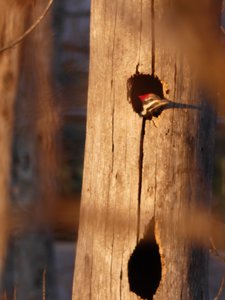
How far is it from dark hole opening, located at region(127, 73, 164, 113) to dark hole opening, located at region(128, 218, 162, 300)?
0.46 m

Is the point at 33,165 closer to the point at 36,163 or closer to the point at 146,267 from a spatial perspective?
the point at 36,163

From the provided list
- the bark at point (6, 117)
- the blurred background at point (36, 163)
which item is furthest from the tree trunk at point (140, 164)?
the bark at point (6, 117)

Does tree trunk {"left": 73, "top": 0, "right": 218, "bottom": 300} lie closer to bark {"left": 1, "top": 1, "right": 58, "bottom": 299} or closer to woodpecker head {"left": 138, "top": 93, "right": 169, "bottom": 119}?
woodpecker head {"left": 138, "top": 93, "right": 169, "bottom": 119}

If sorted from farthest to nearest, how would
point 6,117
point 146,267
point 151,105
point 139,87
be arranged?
point 6,117 → point 146,267 → point 139,87 → point 151,105

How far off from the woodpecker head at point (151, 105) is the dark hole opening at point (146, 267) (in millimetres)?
411

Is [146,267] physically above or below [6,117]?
below

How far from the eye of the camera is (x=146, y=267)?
135 inches

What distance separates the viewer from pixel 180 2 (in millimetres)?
3217

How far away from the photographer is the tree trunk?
3.23m

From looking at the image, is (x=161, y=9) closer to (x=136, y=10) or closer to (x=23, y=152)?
(x=136, y=10)

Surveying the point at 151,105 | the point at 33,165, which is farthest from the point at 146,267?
the point at 33,165

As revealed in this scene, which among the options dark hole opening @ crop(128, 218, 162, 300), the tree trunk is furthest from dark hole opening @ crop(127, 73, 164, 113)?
dark hole opening @ crop(128, 218, 162, 300)

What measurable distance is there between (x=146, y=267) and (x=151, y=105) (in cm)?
69

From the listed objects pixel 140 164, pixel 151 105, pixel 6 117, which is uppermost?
pixel 6 117
